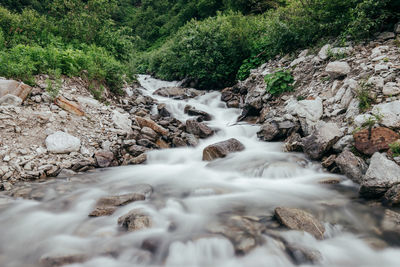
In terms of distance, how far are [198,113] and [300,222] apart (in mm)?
7018

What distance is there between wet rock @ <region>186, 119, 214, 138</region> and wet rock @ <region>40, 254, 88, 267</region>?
5513 millimetres

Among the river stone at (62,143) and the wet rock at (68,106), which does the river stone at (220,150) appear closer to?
the river stone at (62,143)

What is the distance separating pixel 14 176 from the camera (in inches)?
190

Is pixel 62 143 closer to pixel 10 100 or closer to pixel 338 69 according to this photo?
pixel 10 100

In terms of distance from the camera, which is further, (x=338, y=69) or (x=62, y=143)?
(x=338, y=69)

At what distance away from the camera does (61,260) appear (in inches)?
110

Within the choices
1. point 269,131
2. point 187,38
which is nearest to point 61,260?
point 269,131

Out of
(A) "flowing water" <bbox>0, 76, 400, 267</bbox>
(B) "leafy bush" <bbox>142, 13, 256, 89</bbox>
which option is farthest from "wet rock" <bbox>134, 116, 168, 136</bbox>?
(B) "leafy bush" <bbox>142, 13, 256, 89</bbox>

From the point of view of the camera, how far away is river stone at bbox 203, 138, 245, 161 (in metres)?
6.57

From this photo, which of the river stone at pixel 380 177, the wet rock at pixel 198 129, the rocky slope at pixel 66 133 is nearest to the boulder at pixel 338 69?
the river stone at pixel 380 177

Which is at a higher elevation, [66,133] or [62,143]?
[66,133]

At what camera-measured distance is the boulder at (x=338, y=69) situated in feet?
21.0

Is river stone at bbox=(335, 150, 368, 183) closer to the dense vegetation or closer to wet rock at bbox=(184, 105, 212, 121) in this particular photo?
the dense vegetation

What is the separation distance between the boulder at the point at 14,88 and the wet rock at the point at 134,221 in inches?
180
